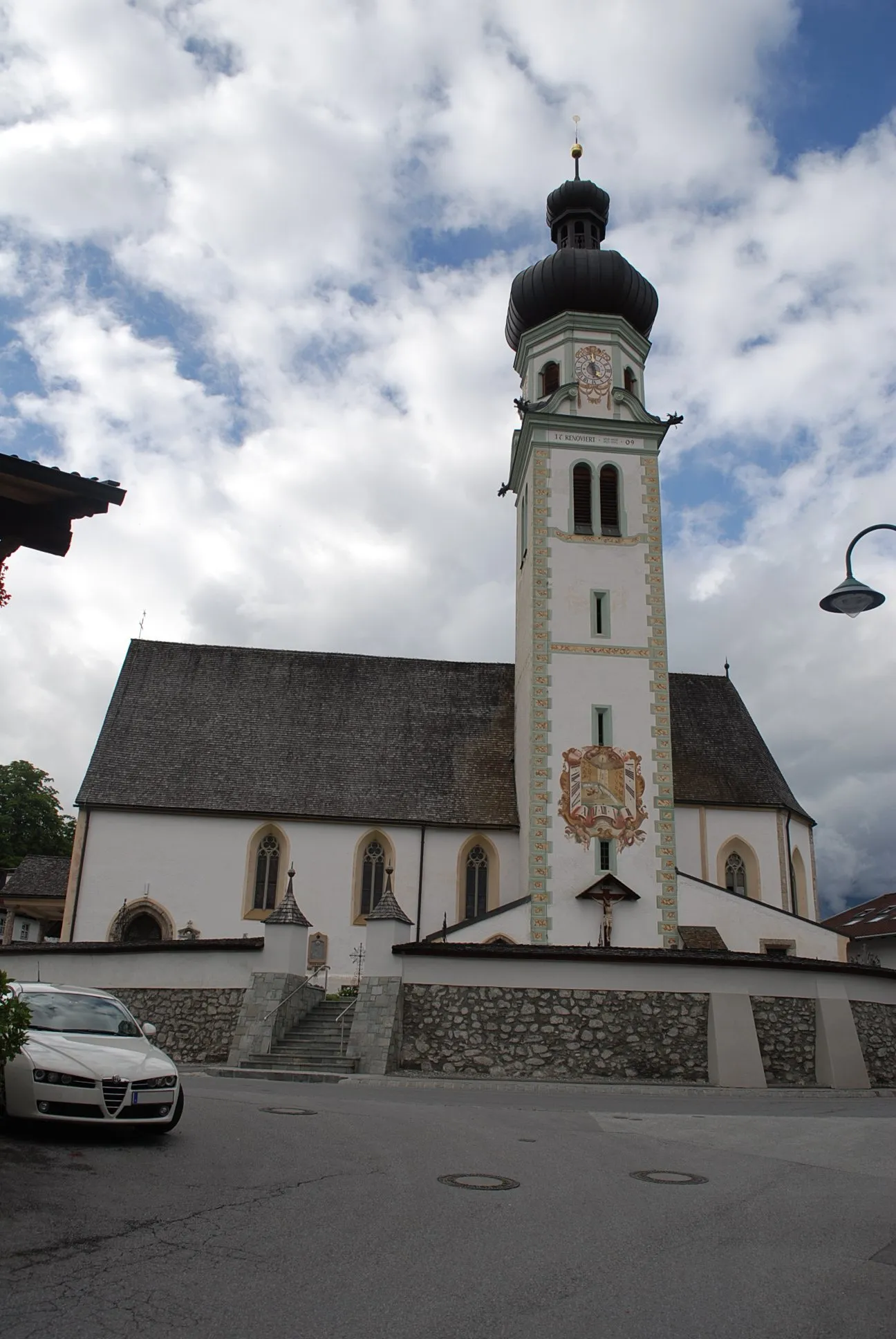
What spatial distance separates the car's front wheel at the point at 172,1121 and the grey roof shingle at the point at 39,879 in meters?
24.3

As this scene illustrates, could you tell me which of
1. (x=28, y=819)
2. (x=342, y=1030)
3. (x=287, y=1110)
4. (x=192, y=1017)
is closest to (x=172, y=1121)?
(x=287, y=1110)

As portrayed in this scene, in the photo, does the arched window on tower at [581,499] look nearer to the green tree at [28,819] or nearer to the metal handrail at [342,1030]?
the metal handrail at [342,1030]

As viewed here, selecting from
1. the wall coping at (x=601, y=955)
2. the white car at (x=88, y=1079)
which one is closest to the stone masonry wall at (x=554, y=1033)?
the wall coping at (x=601, y=955)

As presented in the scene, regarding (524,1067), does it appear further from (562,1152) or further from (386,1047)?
(562,1152)

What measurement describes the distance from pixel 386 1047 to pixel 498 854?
11626 mm

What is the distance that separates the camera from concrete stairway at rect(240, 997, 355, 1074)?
65.8 feet

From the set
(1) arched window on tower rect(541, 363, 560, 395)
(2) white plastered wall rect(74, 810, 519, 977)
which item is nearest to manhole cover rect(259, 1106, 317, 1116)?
(2) white plastered wall rect(74, 810, 519, 977)

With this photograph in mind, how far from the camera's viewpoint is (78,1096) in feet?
32.4

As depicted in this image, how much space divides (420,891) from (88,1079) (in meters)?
20.9

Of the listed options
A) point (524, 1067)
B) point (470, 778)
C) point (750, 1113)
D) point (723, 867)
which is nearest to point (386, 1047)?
point (524, 1067)

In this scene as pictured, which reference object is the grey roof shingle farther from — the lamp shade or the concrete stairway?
the lamp shade

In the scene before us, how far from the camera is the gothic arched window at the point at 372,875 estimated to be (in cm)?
3056

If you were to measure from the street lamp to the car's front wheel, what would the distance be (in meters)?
8.10

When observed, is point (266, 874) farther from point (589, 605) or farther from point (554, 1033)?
point (554, 1033)
